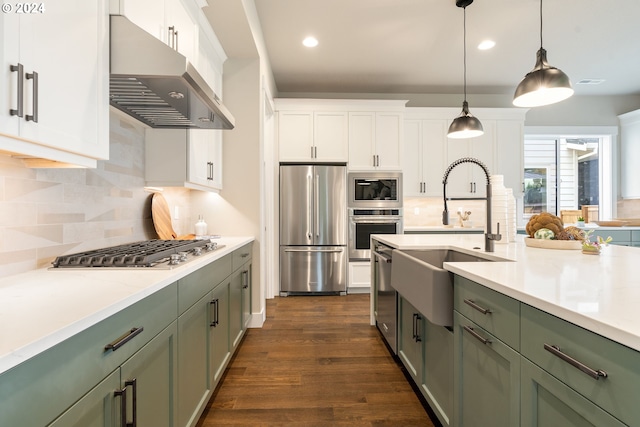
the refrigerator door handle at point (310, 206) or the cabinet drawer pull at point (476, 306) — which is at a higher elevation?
the refrigerator door handle at point (310, 206)

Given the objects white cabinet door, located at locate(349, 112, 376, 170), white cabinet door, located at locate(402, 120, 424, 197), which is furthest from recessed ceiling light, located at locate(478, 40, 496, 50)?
white cabinet door, located at locate(349, 112, 376, 170)

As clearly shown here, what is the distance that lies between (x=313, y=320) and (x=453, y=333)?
2.12m

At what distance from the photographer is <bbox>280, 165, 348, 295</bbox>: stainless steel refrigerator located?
168 inches

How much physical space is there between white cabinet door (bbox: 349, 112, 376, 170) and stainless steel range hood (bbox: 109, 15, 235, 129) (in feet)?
8.82

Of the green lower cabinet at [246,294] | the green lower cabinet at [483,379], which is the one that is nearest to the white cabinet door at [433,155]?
the green lower cabinet at [246,294]

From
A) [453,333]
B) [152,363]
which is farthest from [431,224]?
[152,363]

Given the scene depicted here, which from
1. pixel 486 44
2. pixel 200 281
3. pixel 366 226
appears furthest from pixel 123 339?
pixel 486 44

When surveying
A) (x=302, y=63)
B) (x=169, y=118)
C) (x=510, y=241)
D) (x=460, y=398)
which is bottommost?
(x=460, y=398)

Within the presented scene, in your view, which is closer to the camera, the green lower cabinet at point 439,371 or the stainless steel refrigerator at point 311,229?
the green lower cabinet at point 439,371

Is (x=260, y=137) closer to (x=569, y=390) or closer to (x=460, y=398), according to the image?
(x=460, y=398)

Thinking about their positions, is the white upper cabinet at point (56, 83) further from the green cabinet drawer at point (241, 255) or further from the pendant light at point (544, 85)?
the pendant light at point (544, 85)

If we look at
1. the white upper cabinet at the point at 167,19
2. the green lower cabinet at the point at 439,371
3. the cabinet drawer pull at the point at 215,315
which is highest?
the white upper cabinet at the point at 167,19

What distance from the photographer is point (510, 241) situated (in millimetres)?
2236

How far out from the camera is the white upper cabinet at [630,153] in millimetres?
4965
